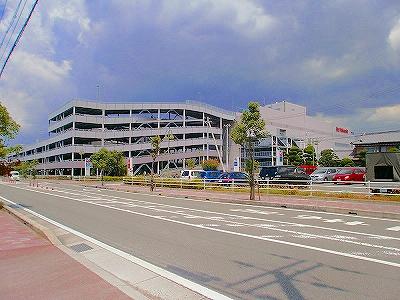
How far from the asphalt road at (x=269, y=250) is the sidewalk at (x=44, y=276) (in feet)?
4.77

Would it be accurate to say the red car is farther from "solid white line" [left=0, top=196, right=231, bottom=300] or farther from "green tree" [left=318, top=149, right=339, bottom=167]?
"green tree" [left=318, top=149, right=339, bottom=167]

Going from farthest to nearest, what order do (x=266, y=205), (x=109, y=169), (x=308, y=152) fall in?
(x=308, y=152) → (x=109, y=169) → (x=266, y=205)

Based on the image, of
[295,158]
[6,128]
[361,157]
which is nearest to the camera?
[6,128]

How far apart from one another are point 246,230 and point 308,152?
78.7 metres

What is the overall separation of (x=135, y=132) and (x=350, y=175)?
52.1 meters

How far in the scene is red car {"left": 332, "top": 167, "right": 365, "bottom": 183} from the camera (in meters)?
37.2

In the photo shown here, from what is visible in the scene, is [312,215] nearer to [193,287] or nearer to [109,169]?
[193,287]

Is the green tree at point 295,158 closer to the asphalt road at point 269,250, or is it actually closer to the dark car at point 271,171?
the dark car at point 271,171

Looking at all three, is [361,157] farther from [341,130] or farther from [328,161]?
[341,130]

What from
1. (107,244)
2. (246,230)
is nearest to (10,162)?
(107,244)

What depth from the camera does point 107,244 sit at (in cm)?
943

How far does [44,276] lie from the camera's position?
6.36m

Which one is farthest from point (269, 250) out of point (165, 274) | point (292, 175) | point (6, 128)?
point (292, 175)

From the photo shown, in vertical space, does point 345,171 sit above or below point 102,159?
below
